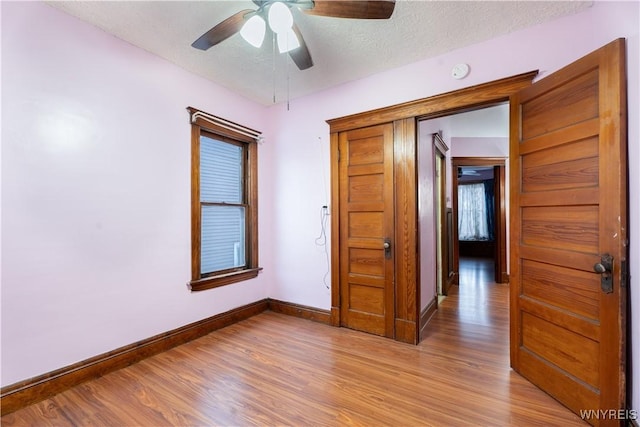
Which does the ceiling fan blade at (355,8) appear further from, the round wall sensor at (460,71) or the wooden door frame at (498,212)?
the wooden door frame at (498,212)

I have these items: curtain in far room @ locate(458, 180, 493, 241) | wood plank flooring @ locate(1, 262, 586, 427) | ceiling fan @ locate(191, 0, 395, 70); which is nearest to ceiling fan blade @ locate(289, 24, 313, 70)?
ceiling fan @ locate(191, 0, 395, 70)

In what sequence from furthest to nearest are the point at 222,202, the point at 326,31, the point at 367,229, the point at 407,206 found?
the point at 222,202 < the point at 367,229 < the point at 407,206 < the point at 326,31

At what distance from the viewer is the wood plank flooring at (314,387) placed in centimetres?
168

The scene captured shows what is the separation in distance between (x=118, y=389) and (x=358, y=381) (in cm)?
173

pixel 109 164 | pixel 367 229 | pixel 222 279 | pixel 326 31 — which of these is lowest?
pixel 222 279

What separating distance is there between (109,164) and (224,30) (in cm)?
140

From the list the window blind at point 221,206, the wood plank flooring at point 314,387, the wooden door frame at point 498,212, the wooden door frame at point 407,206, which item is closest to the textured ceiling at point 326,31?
the wooden door frame at point 407,206

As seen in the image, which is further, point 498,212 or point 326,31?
point 498,212

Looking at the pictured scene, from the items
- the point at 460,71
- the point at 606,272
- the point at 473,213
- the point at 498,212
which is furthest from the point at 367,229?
the point at 473,213

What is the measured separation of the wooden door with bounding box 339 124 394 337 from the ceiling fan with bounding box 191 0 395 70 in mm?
1211

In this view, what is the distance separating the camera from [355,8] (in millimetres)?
1576

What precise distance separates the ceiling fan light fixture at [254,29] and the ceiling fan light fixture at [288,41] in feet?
0.44

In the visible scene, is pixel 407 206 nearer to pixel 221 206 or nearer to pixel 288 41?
pixel 288 41

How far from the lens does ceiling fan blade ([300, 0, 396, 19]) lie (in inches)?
60.0
